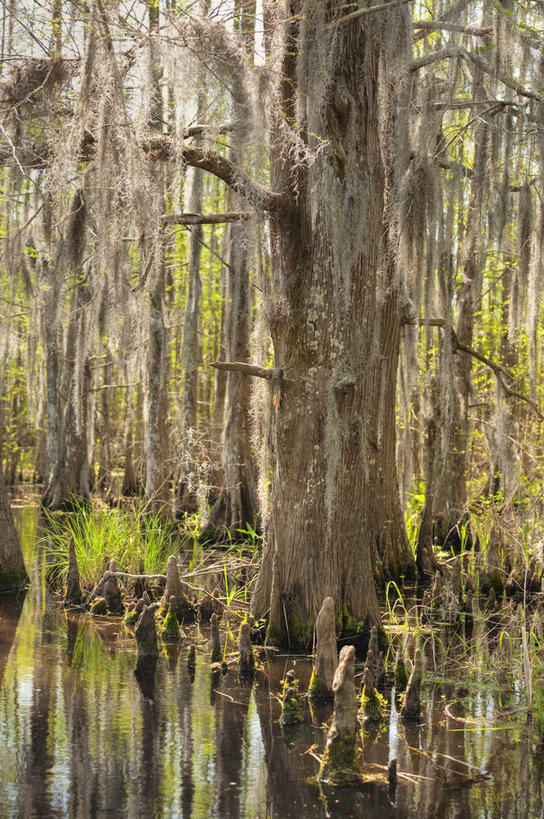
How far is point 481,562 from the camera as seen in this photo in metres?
9.65

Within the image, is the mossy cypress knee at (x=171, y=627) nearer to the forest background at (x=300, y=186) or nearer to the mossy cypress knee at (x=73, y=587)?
the forest background at (x=300, y=186)

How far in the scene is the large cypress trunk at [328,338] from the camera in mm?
6844

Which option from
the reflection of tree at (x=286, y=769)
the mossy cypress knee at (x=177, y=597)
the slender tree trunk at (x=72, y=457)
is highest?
the slender tree trunk at (x=72, y=457)

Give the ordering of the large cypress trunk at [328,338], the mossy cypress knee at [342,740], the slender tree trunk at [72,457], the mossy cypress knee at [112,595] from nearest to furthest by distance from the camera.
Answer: the mossy cypress knee at [342,740], the large cypress trunk at [328,338], the mossy cypress knee at [112,595], the slender tree trunk at [72,457]

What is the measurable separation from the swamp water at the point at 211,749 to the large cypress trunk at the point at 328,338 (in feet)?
2.13

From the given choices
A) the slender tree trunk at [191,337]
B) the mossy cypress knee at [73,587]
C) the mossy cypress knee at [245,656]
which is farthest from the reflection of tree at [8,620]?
the slender tree trunk at [191,337]

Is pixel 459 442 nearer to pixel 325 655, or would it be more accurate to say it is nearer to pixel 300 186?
pixel 300 186

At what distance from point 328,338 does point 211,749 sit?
299 cm

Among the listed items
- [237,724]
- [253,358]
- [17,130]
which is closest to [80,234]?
[17,130]

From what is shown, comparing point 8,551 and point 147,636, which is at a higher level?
point 8,551

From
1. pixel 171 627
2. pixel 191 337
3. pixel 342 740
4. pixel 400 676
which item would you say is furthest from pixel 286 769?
pixel 191 337

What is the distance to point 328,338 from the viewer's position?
6961mm

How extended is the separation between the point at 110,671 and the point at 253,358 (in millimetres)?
2367

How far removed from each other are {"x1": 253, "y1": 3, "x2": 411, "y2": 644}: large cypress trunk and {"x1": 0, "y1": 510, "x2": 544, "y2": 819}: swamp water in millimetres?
650
